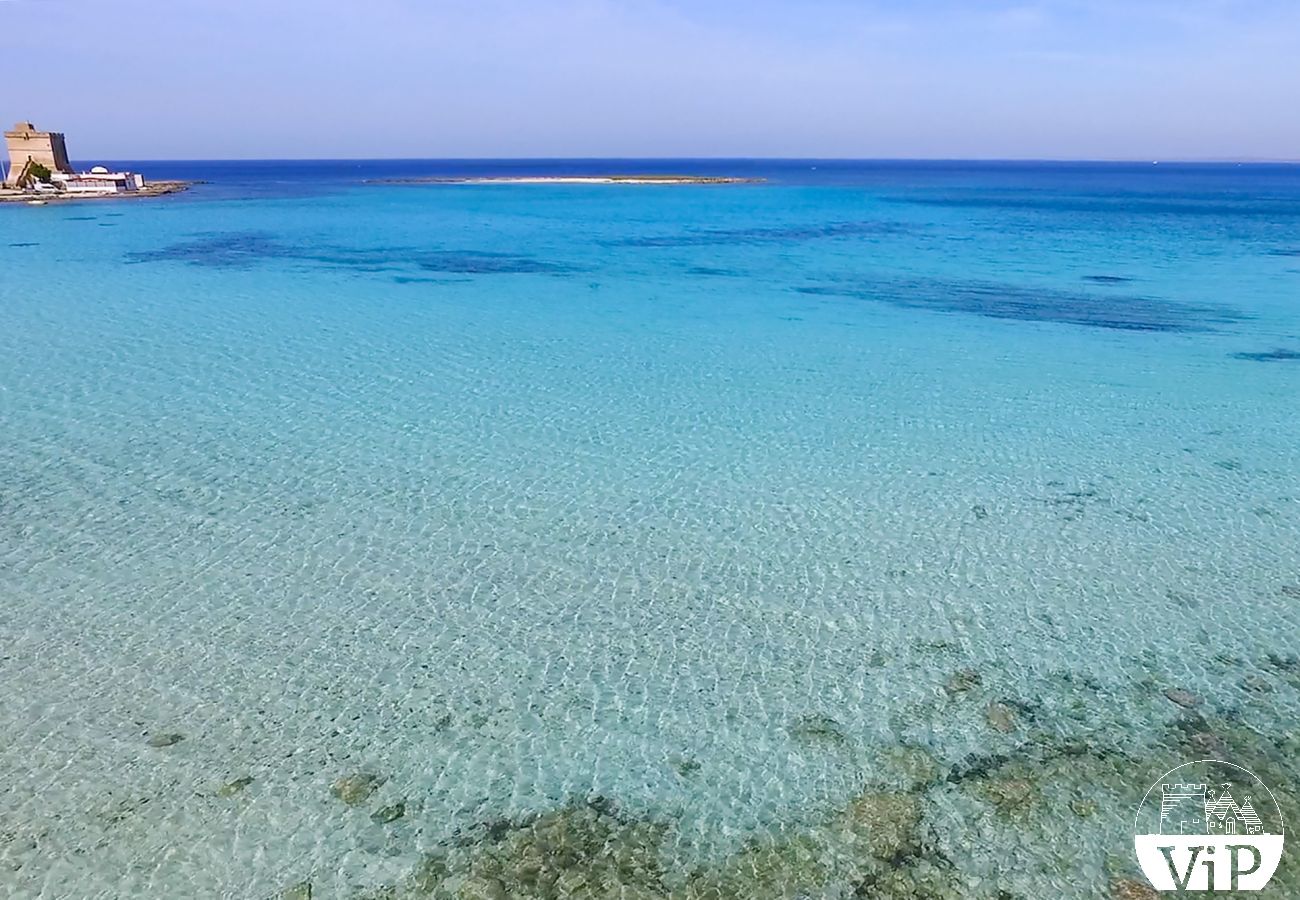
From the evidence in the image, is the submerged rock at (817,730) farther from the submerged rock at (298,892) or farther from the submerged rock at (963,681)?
the submerged rock at (298,892)

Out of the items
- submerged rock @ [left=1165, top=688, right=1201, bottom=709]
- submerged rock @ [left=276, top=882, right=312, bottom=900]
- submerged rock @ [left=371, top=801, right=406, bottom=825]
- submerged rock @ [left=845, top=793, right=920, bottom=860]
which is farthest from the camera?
submerged rock @ [left=1165, top=688, right=1201, bottom=709]

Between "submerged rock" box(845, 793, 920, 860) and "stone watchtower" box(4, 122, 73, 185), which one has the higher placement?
"stone watchtower" box(4, 122, 73, 185)

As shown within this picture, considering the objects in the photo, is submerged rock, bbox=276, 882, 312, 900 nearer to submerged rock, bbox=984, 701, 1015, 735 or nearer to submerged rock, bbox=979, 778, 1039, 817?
submerged rock, bbox=979, 778, 1039, 817

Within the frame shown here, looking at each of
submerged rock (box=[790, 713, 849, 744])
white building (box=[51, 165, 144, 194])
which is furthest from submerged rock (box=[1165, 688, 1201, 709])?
white building (box=[51, 165, 144, 194])

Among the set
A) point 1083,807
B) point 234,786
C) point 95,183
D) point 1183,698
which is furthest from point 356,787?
point 95,183

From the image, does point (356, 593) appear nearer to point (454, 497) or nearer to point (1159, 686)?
point (454, 497)

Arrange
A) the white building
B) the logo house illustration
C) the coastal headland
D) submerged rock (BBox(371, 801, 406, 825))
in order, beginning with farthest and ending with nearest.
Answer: the white building < the coastal headland < submerged rock (BBox(371, 801, 406, 825)) < the logo house illustration

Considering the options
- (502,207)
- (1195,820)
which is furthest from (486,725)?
(502,207)

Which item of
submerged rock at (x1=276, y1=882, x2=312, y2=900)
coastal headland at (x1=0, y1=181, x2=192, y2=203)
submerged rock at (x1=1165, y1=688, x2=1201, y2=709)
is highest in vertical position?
coastal headland at (x1=0, y1=181, x2=192, y2=203)

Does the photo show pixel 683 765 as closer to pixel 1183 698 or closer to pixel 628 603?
pixel 628 603
